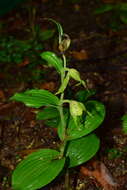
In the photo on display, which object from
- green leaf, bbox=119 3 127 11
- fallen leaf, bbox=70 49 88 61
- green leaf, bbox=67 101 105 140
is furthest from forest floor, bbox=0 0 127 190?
green leaf, bbox=67 101 105 140

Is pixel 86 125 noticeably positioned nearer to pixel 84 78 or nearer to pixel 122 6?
pixel 84 78

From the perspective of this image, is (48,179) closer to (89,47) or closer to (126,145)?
(126,145)

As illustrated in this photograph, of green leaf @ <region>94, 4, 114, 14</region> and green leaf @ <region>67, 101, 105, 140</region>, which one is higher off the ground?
green leaf @ <region>67, 101, 105, 140</region>

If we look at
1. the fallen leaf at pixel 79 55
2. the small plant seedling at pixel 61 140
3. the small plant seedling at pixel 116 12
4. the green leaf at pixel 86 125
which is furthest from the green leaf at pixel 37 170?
the small plant seedling at pixel 116 12

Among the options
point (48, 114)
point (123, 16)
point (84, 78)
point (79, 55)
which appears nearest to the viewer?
point (48, 114)

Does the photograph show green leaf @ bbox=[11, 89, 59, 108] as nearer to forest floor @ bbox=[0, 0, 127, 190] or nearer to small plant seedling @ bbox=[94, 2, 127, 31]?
forest floor @ bbox=[0, 0, 127, 190]

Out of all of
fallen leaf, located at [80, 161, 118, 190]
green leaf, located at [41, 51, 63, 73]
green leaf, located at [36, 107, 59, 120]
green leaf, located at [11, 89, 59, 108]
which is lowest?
fallen leaf, located at [80, 161, 118, 190]

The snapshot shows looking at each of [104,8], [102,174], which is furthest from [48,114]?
[104,8]
